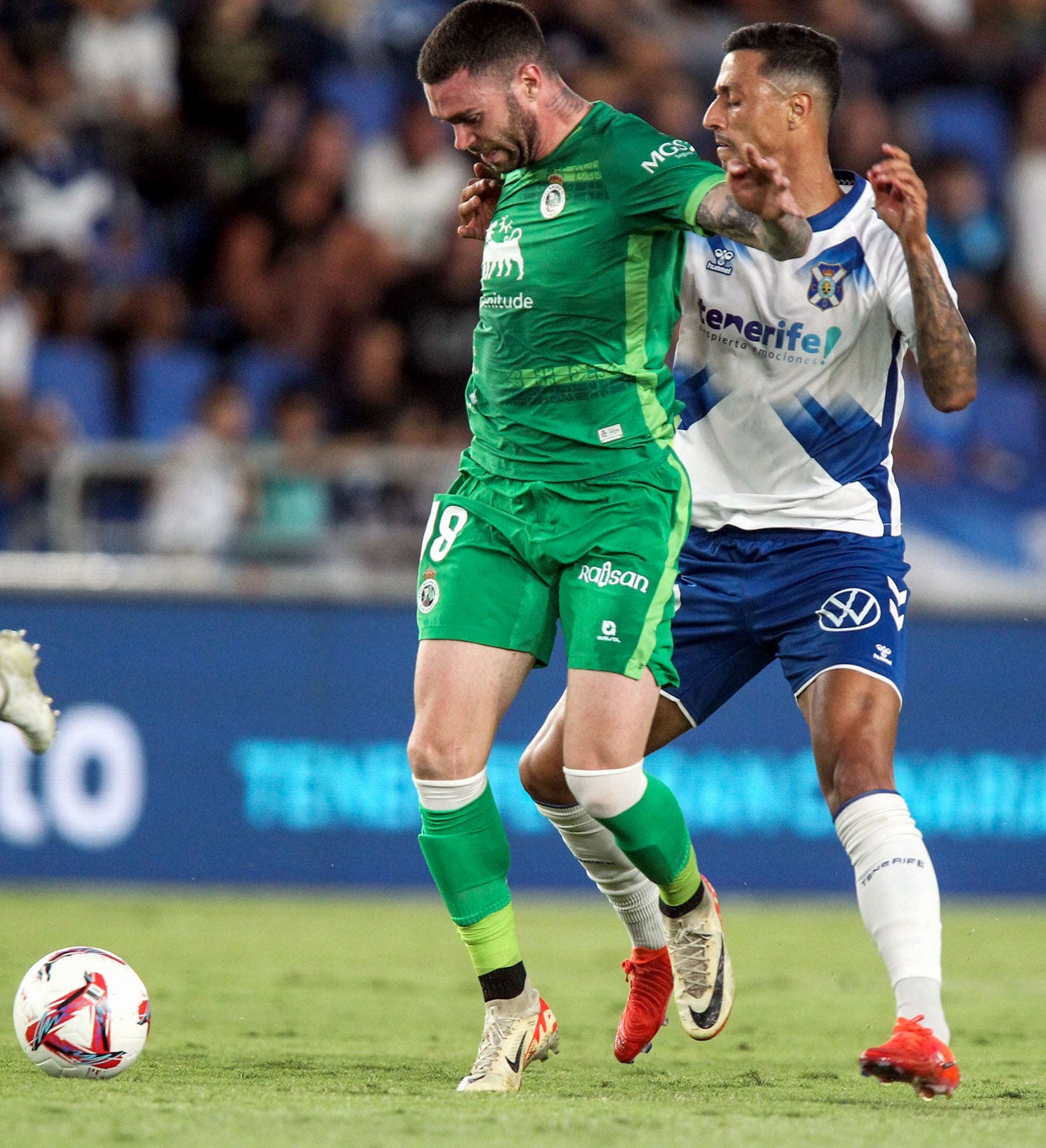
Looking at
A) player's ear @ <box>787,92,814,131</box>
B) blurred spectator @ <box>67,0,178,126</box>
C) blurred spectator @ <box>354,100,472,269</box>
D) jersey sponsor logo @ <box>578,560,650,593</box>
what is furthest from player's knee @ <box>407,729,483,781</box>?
blurred spectator @ <box>67,0,178,126</box>

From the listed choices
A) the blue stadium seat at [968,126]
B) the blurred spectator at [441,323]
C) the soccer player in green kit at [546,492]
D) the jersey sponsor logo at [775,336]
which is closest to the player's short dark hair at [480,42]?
the soccer player in green kit at [546,492]

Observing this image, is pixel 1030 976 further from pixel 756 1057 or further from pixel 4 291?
pixel 4 291

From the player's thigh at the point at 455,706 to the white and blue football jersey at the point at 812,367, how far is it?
97 centimetres

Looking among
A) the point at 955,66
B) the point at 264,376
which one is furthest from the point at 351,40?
the point at 955,66

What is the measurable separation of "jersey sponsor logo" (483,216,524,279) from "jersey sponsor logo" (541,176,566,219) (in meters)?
0.09

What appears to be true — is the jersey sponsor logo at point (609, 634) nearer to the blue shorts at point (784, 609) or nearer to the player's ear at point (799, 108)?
the blue shorts at point (784, 609)

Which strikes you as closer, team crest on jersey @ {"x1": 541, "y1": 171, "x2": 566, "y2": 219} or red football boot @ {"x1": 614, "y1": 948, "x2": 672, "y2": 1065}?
team crest on jersey @ {"x1": 541, "y1": 171, "x2": 566, "y2": 219}

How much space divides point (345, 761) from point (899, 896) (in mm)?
5628

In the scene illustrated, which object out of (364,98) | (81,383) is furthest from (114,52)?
(81,383)

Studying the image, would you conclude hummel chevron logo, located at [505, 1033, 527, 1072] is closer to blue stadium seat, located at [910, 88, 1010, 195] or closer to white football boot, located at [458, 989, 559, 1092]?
white football boot, located at [458, 989, 559, 1092]

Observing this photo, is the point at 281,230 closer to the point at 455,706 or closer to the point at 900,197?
the point at 455,706

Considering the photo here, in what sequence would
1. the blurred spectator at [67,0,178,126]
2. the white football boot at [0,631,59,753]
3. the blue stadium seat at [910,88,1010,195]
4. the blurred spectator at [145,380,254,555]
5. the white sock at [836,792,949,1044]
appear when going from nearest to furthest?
the white sock at [836,792,949,1044]
the white football boot at [0,631,59,753]
the blurred spectator at [145,380,254,555]
the blurred spectator at [67,0,178,126]
the blue stadium seat at [910,88,1010,195]

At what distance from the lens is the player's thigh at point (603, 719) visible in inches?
194

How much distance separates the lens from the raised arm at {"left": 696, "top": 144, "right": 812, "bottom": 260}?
4504 millimetres
